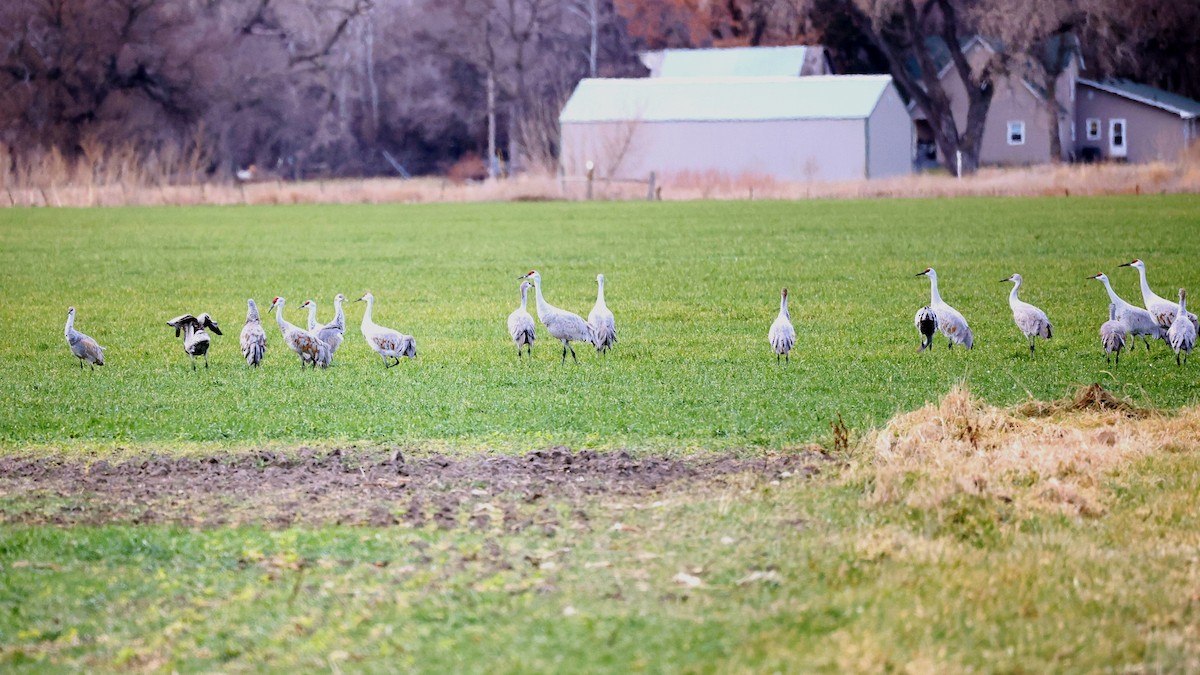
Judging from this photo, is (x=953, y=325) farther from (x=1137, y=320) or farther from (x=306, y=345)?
(x=306, y=345)

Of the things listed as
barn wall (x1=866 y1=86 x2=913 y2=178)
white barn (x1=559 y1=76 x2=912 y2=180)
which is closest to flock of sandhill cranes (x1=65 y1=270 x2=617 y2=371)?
white barn (x1=559 y1=76 x2=912 y2=180)

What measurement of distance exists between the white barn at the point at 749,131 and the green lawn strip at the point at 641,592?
2381 inches

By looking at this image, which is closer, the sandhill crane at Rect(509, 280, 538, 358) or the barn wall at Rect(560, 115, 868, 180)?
the sandhill crane at Rect(509, 280, 538, 358)

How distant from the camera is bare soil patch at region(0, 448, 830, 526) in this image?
942 cm

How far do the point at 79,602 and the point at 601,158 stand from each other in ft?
207

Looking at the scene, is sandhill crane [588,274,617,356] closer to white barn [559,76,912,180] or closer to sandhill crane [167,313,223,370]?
sandhill crane [167,313,223,370]

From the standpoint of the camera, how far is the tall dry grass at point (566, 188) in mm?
55469

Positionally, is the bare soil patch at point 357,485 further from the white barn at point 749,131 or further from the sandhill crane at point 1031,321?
the white barn at point 749,131

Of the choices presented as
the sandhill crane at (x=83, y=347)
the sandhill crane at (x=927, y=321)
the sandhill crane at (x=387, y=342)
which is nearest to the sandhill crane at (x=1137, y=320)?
the sandhill crane at (x=927, y=321)

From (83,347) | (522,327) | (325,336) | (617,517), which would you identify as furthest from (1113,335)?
(83,347)

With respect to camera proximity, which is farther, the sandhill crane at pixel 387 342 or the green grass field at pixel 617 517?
the sandhill crane at pixel 387 342

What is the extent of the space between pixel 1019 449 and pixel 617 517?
3263 millimetres

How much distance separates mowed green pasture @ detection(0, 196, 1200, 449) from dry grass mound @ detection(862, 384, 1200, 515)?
1101 millimetres

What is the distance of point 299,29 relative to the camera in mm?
90500
